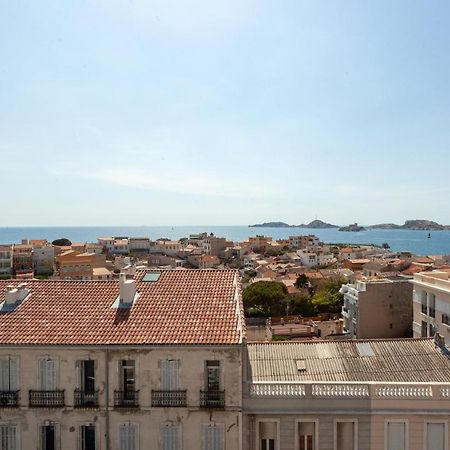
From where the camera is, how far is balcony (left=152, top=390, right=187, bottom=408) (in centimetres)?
1692

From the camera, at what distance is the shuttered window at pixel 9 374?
1730 centimetres

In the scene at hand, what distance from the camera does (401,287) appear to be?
159 feet

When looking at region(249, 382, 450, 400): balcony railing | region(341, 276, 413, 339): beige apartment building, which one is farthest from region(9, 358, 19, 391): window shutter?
region(341, 276, 413, 339): beige apartment building

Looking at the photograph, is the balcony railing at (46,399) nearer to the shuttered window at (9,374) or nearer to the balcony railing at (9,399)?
the balcony railing at (9,399)

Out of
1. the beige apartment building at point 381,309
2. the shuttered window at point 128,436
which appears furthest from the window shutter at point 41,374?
the beige apartment building at point 381,309

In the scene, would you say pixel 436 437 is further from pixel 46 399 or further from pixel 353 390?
pixel 46 399

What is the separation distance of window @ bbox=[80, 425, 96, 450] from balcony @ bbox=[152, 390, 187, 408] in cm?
259

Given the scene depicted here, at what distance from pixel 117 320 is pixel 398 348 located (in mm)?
13157

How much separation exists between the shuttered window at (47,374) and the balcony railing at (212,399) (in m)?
5.66

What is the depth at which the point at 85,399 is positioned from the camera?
1711 cm

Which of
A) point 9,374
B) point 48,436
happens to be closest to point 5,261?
point 9,374

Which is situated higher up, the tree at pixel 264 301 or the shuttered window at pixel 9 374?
the shuttered window at pixel 9 374

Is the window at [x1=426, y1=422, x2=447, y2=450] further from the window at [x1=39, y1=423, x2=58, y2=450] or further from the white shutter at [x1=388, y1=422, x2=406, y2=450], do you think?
the window at [x1=39, y1=423, x2=58, y2=450]

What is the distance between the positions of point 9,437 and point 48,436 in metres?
1.44
